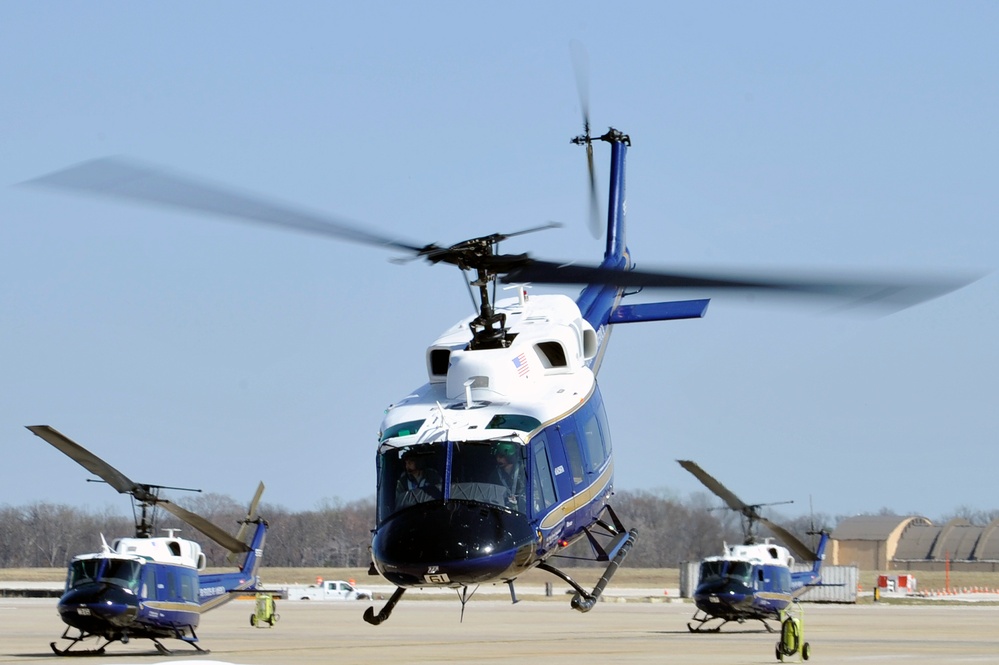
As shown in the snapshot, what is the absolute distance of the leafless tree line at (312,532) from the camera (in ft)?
234

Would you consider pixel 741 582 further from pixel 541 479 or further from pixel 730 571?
pixel 541 479

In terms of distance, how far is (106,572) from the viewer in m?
24.4

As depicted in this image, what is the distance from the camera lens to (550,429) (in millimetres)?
16078

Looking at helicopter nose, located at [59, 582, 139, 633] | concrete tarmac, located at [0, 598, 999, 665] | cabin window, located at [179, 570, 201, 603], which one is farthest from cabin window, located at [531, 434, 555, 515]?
cabin window, located at [179, 570, 201, 603]

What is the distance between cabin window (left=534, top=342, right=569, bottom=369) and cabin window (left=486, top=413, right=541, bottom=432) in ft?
5.86

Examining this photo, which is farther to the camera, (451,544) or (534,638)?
(534,638)

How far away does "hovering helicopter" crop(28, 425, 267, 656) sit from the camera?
78.4ft

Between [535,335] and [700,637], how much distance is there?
16.2 m

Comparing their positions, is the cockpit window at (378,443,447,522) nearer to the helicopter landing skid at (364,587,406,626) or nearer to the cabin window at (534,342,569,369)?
the helicopter landing skid at (364,587,406,626)

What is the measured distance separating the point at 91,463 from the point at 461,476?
1140 centimetres

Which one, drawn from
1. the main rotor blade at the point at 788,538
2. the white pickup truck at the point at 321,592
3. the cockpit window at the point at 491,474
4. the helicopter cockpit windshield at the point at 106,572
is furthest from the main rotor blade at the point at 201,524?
the white pickup truck at the point at 321,592

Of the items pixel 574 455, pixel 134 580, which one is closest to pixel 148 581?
pixel 134 580

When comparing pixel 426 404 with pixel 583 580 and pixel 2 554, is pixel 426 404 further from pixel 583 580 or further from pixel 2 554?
pixel 2 554

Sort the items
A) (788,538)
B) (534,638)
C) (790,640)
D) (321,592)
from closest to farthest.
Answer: (790,640) < (534,638) < (788,538) < (321,592)
